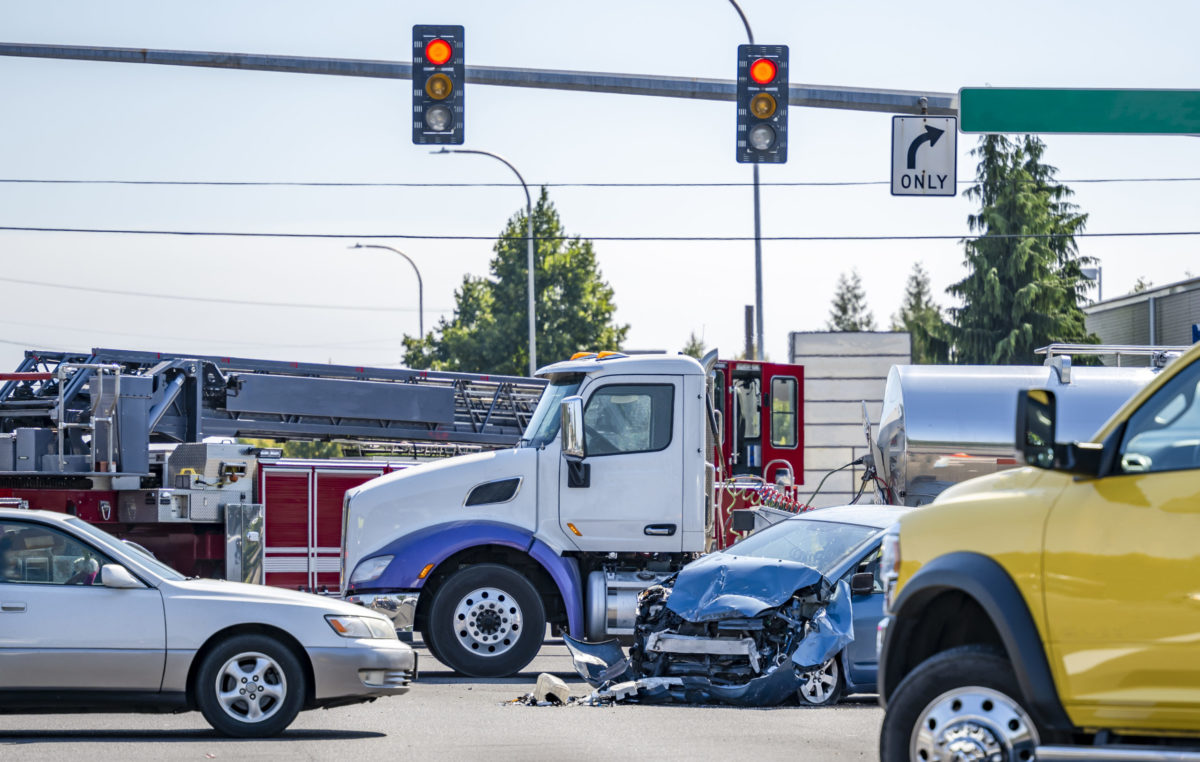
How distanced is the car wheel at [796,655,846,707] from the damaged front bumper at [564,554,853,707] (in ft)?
0.27

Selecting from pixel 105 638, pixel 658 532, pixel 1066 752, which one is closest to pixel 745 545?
pixel 658 532

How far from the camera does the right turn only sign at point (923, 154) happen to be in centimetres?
1595

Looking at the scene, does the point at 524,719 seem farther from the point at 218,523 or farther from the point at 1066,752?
the point at 218,523

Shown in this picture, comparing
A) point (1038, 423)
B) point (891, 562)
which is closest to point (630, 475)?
point (891, 562)

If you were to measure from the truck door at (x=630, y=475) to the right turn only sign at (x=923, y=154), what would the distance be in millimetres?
3870

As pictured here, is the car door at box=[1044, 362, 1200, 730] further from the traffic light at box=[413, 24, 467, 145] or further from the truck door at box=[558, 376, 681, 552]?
the traffic light at box=[413, 24, 467, 145]

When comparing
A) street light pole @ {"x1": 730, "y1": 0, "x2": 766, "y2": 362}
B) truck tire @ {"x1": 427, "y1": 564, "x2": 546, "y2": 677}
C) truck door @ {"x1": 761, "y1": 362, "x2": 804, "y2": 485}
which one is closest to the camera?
truck tire @ {"x1": 427, "y1": 564, "x2": 546, "y2": 677}

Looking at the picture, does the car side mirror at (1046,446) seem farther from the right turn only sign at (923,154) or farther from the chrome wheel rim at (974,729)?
the right turn only sign at (923,154)

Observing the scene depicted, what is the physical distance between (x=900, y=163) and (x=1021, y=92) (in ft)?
5.85

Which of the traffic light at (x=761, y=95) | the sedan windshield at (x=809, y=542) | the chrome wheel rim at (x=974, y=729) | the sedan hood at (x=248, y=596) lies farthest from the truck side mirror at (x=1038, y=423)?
the traffic light at (x=761, y=95)

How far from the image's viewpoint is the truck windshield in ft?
46.1

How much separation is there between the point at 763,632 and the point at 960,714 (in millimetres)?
5369

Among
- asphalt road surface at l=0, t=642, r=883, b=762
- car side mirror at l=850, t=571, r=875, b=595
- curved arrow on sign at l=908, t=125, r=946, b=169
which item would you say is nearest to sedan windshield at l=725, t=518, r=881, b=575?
car side mirror at l=850, t=571, r=875, b=595

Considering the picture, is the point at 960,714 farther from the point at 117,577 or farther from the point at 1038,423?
the point at 117,577
